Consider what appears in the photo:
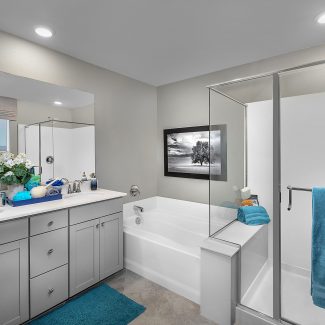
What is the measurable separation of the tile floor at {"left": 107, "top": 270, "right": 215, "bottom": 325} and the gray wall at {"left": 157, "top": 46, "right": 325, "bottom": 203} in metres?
A: 1.41

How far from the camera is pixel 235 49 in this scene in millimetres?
2408

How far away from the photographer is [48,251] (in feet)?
6.18

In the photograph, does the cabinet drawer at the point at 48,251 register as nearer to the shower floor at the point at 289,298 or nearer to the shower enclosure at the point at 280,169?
the shower enclosure at the point at 280,169

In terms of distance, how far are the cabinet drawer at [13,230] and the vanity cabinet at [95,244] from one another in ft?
1.29

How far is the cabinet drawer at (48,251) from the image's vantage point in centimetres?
179

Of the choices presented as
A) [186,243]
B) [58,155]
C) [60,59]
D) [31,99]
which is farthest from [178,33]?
[186,243]

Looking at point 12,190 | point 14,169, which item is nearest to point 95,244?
point 12,190

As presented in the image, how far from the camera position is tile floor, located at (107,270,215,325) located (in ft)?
6.05

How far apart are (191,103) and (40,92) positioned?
199 centimetres

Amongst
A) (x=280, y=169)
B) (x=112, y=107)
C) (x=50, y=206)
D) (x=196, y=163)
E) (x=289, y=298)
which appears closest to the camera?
(x=280, y=169)

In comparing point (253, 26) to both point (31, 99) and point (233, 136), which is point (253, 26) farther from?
point (31, 99)

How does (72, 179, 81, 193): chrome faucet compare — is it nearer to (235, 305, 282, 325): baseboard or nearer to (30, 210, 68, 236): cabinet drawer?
(30, 210, 68, 236): cabinet drawer

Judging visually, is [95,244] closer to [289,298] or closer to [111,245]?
[111,245]

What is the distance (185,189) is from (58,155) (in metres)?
1.86
